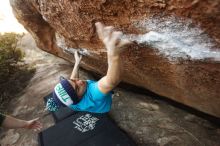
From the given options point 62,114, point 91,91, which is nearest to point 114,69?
point 91,91

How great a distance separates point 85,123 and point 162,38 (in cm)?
194

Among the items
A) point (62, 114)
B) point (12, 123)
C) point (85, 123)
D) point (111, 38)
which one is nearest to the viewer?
point (111, 38)

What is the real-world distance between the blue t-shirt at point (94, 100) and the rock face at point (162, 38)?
0.55 meters

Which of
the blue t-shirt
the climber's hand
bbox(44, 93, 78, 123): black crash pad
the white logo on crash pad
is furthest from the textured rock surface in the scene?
the climber's hand

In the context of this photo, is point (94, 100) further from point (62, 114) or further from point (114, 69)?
point (62, 114)

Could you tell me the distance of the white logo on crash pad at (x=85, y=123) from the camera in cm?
409

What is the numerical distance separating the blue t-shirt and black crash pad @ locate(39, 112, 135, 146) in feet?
1.51

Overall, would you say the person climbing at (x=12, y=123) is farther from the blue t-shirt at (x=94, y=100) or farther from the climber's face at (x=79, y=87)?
the climber's face at (x=79, y=87)

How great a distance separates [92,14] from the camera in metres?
3.24

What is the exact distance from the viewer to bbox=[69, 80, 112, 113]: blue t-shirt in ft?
10.8

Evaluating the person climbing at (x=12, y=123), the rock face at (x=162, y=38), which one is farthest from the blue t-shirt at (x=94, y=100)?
the person climbing at (x=12, y=123)

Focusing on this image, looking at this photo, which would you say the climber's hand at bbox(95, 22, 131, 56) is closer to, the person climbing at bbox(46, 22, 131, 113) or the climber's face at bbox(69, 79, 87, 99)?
the person climbing at bbox(46, 22, 131, 113)

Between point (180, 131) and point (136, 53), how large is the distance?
3.89 feet

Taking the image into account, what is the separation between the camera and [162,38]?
2836 millimetres
